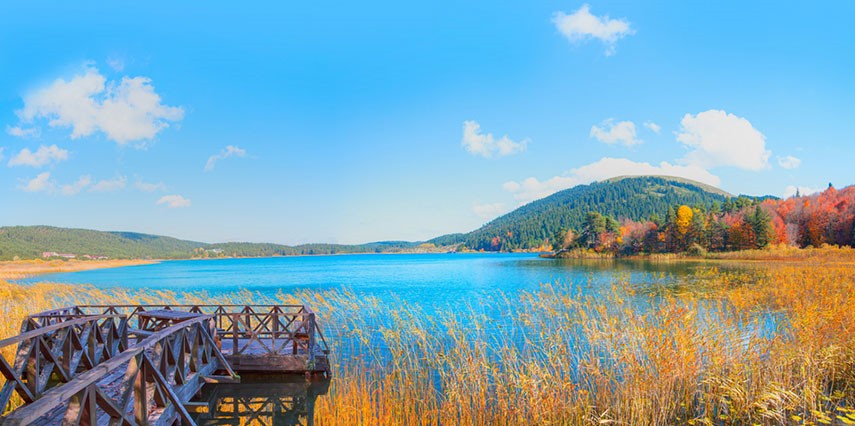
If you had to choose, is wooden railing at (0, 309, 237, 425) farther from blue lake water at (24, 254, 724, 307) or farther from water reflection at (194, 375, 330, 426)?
blue lake water at (24, 254, 724, 307)

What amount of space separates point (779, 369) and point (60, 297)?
35574 mm

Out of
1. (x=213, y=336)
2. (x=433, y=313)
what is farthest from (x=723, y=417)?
(x=433, y=313)

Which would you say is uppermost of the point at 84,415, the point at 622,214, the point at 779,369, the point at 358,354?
the point at 622,214

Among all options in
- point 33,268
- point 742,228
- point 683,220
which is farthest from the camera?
point 33,268

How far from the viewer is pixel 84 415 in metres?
4.88

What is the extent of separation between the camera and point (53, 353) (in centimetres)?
884

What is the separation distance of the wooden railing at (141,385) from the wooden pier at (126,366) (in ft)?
0.04

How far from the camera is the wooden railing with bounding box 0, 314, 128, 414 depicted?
23.7 ft

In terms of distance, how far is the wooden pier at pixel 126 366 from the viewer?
15.8ft

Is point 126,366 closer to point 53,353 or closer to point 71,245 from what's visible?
point 53,353

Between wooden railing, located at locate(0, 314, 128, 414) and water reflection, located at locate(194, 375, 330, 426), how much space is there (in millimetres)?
2598

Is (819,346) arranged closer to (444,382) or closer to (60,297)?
(444,382)

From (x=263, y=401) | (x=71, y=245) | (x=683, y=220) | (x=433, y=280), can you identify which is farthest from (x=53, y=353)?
(x=71, y=245)

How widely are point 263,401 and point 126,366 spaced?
121 inches
